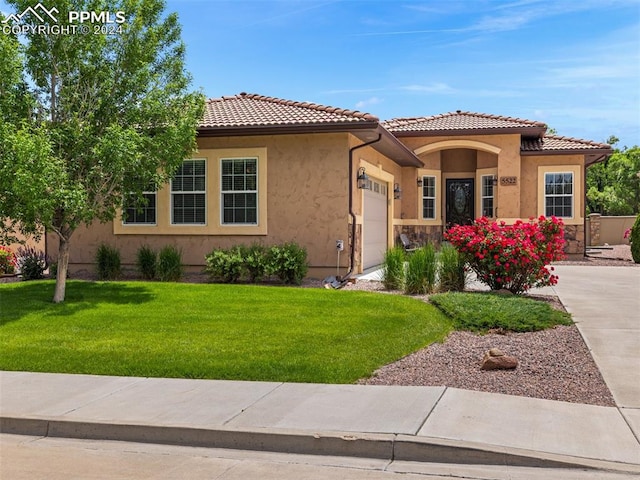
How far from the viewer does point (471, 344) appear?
932 centimetres

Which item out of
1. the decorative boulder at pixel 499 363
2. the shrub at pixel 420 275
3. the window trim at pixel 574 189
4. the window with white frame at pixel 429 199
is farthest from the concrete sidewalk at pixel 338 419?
the window with white frame at pixel 429 199

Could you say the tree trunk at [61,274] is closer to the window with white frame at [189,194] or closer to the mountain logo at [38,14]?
the mountain logo at [38,14]

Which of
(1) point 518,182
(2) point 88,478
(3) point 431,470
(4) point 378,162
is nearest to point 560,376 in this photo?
(3) point 431,470

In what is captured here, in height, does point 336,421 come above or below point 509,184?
below

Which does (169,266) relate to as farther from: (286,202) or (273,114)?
(273,114)

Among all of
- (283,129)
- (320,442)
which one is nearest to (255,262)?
(283,129)

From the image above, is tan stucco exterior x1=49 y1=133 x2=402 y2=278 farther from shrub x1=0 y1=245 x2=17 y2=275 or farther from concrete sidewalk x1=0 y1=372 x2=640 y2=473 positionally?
concrete sidewalk x1=0 y1=372 x2=640 y2=473

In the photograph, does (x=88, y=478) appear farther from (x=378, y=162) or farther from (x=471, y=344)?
(x=378, y=162)

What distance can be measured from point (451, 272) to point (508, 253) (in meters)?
1.29

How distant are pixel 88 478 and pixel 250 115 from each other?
12607 mm

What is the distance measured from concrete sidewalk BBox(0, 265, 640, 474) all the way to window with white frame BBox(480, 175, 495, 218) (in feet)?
56.0

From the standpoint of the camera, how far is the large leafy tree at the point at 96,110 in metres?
11.7

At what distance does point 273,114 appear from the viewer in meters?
16.7

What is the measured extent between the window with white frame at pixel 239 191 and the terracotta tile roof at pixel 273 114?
3.32 ft
